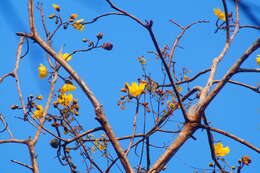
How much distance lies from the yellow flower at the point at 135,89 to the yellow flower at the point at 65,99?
0.30 m

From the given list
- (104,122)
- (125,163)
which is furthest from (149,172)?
(104,122)

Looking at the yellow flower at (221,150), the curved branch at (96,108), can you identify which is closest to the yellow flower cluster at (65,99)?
the curved branch at (96,108)

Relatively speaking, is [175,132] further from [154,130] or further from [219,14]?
[219,14]

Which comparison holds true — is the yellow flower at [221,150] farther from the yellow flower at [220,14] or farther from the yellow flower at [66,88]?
the yellow flower at [66,88]

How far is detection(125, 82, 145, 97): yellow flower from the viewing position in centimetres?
154

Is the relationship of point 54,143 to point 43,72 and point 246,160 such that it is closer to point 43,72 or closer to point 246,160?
point 43,72

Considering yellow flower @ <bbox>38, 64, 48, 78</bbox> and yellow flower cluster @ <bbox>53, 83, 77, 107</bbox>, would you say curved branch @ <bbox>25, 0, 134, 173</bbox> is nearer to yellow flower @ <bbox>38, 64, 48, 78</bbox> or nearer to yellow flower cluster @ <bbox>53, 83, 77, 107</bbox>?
yellow flower cluster @ <bbox>53, 83, 77, 107</bbox>

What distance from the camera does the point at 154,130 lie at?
4.90ft

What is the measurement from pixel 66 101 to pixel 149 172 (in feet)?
2.02

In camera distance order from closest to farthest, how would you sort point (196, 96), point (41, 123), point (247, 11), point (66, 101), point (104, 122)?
A: point (247, 11), point (104, 122), point (41, 123), point (66, 101), point (196, 96)

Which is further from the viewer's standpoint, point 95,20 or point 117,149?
point 95,20

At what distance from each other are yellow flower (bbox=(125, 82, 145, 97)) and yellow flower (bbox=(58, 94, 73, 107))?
303mm

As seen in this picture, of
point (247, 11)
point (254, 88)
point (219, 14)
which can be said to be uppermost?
point (219, 14)

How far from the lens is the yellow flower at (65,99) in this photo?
5.47ft
